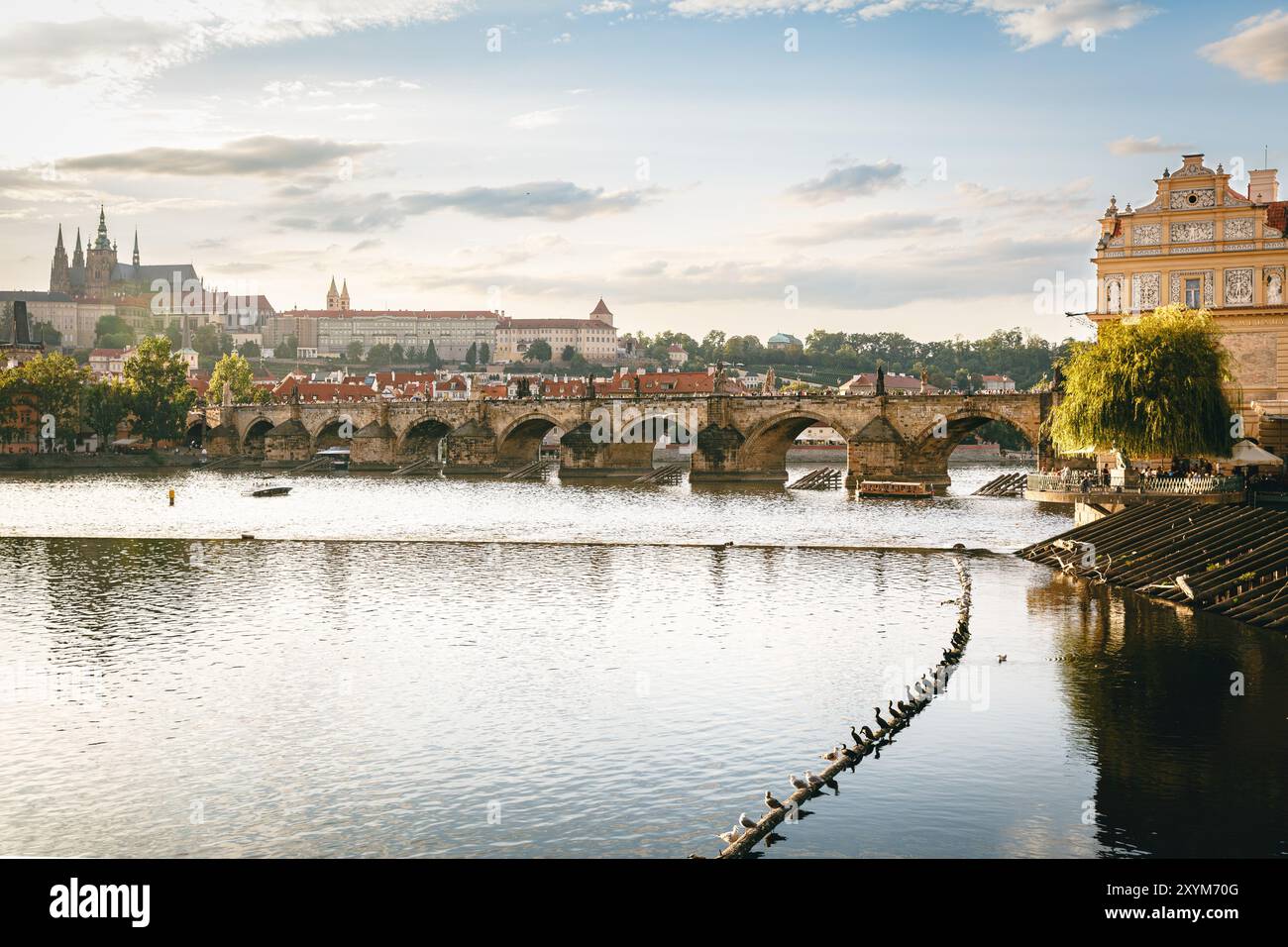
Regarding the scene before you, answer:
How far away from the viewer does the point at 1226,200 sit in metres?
51.5

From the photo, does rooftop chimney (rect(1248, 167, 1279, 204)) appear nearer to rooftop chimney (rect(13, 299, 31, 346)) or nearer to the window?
the window

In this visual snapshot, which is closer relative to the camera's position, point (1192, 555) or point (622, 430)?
point (1192, 555)

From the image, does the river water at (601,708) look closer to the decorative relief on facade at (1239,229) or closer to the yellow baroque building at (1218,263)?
the yellow baroque building at (1218,263)

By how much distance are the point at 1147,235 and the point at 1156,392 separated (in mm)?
12225

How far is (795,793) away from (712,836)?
1433 millimetres

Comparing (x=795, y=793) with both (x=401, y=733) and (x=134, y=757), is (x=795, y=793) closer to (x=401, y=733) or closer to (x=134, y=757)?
(x=401, y=733)

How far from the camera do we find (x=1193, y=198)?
51875mm

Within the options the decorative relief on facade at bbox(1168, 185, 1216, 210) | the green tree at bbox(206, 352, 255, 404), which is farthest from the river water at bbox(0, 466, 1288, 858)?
the green tree at bbox(206, 352, 255, 404)

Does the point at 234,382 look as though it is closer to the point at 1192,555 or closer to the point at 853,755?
the point at 1192,555

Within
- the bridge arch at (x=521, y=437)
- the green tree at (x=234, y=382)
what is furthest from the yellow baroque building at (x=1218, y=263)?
the green tree at (x=234, y=382)

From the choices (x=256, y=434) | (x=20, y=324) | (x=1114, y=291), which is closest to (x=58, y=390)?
(x=256, y=434)

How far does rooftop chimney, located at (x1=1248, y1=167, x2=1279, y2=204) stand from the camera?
5662 centimetres

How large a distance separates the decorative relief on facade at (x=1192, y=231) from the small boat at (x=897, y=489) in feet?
79.7
